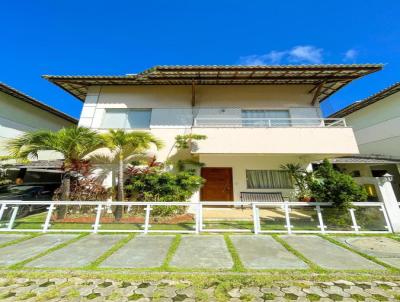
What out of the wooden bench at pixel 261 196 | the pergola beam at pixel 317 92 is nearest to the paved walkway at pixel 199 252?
the wooden bench at pixel 261 196

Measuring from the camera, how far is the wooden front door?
10.5m

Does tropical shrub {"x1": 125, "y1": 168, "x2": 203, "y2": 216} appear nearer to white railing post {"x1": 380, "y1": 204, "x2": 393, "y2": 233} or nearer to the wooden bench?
the wooden bench

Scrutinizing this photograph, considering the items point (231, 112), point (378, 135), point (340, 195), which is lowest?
point (340, 195)

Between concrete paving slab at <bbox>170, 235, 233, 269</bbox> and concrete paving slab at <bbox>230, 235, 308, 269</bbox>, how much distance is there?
1.20ft

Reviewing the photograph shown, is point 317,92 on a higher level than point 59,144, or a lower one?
higher

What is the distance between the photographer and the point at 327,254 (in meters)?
4.09

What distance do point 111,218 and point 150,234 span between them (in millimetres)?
2745

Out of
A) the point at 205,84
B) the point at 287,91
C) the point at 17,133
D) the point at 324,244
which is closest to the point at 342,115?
the point at 287,91

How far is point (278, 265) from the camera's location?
11.7 ft

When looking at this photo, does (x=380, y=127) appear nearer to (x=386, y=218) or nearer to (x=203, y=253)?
(x=386, y=218)

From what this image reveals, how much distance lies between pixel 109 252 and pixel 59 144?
19.0 ft

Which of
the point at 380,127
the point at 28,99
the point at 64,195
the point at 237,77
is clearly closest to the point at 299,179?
the point at 237,77

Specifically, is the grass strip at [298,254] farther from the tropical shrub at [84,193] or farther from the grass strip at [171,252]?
the tropical shrub at [84,193]

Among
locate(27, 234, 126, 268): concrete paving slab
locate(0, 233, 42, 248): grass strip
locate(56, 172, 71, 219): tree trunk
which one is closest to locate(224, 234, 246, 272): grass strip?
locate(27, 234, 126, 268): concrete paving slab
